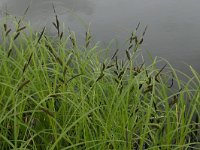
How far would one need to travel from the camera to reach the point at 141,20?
3.28 m

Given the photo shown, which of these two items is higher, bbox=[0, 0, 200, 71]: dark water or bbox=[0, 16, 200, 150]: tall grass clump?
bbox=[0, 0, 200, 71]: dark water

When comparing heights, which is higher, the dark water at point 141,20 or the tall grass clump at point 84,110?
the dark water at point 141,20

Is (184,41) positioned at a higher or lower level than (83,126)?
higher

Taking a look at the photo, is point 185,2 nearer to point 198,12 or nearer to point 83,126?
point 198,12

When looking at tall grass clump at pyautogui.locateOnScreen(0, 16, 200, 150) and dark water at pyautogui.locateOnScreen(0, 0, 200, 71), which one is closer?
tall grass clump at pyautogui.locateOnScreen(0, 16, 200, 150)

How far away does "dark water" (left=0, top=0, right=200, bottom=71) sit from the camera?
288 cm

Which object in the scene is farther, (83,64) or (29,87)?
(83,64)

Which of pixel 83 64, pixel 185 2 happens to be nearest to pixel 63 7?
pixel 185 2

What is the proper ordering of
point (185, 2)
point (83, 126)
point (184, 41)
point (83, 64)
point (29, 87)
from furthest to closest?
1. point (185, 2)
2. point (184, 41)
3. point (83, 64)
4. point (29, 87)
5. point (83, 126)

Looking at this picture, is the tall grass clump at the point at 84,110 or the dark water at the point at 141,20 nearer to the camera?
the tall grass clump at the point at 84,110

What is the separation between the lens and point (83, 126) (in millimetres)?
1532

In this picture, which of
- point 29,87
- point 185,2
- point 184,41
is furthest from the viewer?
point 185,2

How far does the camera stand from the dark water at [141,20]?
9.46 feet

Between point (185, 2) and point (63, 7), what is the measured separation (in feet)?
3.63
